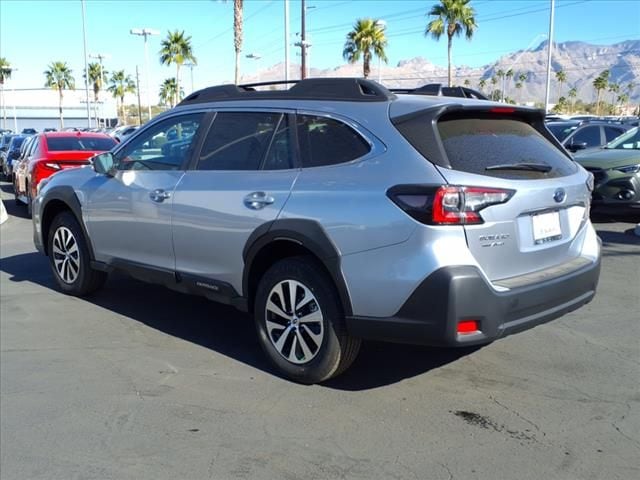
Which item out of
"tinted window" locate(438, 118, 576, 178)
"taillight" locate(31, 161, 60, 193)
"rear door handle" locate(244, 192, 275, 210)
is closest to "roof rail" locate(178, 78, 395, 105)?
"tinted window" locate(438, 118, 576, 178)

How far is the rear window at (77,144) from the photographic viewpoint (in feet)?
39.4

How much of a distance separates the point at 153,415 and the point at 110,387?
0.59m

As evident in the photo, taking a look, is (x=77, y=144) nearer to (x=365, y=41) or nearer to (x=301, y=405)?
(x=301, y=405)

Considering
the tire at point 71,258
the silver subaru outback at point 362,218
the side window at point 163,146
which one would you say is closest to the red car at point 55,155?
the tire at point 71,258

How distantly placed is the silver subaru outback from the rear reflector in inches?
0.4

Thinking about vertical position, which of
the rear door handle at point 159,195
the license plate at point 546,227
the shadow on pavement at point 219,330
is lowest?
the shadow on pavement at point 219,330

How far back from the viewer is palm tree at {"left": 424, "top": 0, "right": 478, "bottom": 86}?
130ft

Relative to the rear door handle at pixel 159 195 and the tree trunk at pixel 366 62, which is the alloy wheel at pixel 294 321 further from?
the tree trunk at pixel 366 62

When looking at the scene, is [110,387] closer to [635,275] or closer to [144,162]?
[144,162]

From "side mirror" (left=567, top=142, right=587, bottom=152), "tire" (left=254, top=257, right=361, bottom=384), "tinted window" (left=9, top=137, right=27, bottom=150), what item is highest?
"tinted window" (left=9, top=137, right=27, bottom=150)

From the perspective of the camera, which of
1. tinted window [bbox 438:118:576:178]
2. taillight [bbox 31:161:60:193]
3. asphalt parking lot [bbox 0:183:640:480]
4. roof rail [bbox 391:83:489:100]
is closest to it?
asphalt parking lot [bbox 0:183:640:480]

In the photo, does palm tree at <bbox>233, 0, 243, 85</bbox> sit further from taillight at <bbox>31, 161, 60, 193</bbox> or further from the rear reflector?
the rear reflector

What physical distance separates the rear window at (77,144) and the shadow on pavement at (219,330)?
4847 mm

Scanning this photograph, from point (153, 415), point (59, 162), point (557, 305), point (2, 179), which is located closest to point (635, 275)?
point (557, 305)
